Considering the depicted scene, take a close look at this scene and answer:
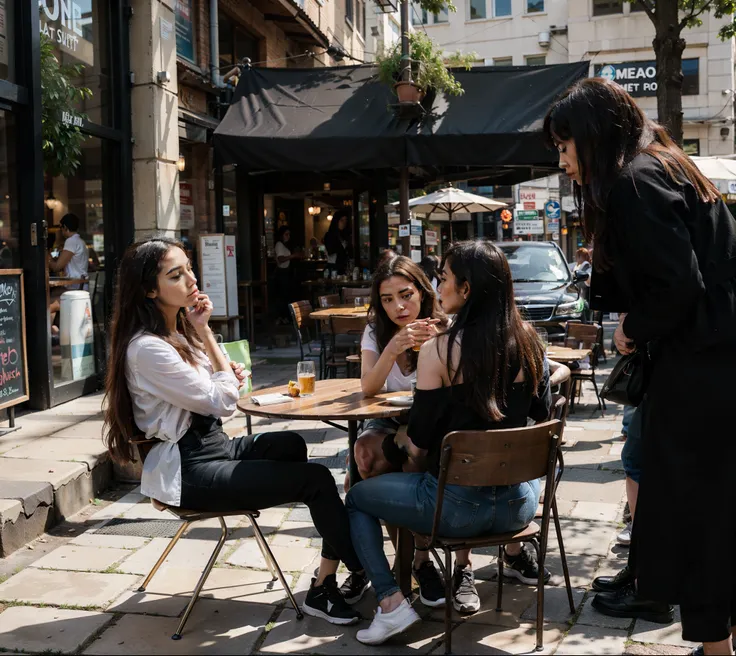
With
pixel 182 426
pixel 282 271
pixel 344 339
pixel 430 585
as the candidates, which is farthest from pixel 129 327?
pixel 282 271

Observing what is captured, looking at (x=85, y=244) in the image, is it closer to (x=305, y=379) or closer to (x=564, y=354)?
(x=564, y=354)

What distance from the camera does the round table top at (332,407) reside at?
3.65m

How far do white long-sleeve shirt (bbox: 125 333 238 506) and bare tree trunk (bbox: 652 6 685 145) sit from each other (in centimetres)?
789

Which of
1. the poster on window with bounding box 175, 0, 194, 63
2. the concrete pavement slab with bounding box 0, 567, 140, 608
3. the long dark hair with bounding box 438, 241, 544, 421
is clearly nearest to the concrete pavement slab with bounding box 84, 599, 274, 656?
the concrete pavement slab with bounding box 0, 567, 140, 608

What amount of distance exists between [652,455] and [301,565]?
214 centimetres

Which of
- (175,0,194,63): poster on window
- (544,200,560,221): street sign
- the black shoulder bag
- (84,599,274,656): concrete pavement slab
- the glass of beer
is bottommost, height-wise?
(84,599,274,656): concrete pavement slab

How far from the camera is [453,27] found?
39156mm

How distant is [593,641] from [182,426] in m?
1.87

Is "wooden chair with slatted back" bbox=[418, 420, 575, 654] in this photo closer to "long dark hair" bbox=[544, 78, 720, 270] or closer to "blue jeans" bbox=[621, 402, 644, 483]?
"blue jeans" bbox=[621, 402, 644, 483]

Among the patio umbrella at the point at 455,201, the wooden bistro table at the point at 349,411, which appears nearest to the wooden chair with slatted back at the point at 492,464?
the wooden bistro table at the point at 349,411

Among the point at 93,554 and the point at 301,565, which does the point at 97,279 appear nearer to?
the point at 93,554

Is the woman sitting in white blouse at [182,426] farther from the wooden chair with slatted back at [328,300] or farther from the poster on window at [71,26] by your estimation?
the wooden chair with slatted back at [328,300]

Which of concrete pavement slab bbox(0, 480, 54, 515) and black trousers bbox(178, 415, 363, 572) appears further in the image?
concrete pavement slab bbox(0, 480, 54, 515)

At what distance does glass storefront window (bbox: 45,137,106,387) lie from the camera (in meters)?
7.80
